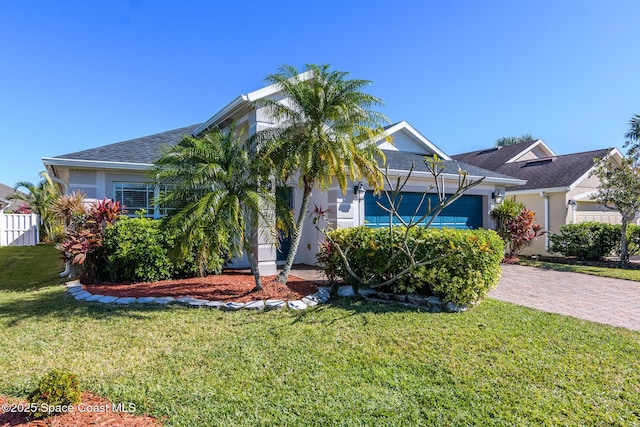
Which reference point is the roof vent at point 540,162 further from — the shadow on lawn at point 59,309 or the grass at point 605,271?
the shadow on lawn at point 59,309

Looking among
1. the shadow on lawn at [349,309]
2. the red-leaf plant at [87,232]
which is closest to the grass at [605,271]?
the shadow on lawn at [349,309]

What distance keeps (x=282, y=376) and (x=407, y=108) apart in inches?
649

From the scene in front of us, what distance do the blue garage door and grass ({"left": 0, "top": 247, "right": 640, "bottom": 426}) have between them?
6.10m

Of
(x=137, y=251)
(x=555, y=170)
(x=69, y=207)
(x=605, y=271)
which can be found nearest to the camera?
(x=137, y=251)

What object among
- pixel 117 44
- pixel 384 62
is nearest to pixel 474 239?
pixel 384 62

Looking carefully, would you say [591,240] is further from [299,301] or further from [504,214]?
[299,301]

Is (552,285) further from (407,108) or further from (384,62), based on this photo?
(407,108)

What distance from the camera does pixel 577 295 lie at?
27.6 feet

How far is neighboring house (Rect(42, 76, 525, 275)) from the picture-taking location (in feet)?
32.0

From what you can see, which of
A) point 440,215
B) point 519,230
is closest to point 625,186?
point 519,230

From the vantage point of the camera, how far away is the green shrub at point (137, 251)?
8.95 m

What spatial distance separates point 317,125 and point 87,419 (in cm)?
624

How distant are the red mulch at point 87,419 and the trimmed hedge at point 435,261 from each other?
5.10m

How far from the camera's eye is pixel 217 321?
6.11 metres
